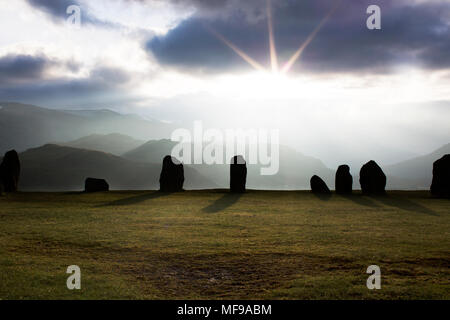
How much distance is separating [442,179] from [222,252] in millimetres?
39586

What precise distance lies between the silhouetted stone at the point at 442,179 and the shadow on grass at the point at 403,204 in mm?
6212

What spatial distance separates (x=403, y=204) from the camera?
126ft

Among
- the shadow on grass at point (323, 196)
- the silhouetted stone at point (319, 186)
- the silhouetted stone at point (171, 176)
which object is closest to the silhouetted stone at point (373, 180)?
the silhouetted stone at point (319, 186)

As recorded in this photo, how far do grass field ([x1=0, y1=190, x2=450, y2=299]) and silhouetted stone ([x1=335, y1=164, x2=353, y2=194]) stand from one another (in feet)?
55.0

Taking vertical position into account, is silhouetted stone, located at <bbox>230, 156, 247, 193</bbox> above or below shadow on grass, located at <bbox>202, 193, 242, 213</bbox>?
above

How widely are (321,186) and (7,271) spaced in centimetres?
4132

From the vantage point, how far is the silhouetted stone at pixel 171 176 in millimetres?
51719

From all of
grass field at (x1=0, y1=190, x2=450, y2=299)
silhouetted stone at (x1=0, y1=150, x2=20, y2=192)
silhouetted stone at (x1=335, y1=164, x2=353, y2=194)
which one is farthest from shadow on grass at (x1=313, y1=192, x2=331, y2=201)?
silhouetted stone at (x1=0, y1=150, x2=20, y2=192)

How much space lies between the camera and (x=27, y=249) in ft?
59.1

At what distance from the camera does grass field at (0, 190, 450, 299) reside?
12552mm

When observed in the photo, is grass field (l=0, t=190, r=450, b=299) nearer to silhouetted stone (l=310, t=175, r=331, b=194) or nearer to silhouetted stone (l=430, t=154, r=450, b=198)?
silhouetted stone (l=430, t=154, r=450, b=198)

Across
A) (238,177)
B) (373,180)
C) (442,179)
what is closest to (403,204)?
(373,180)
